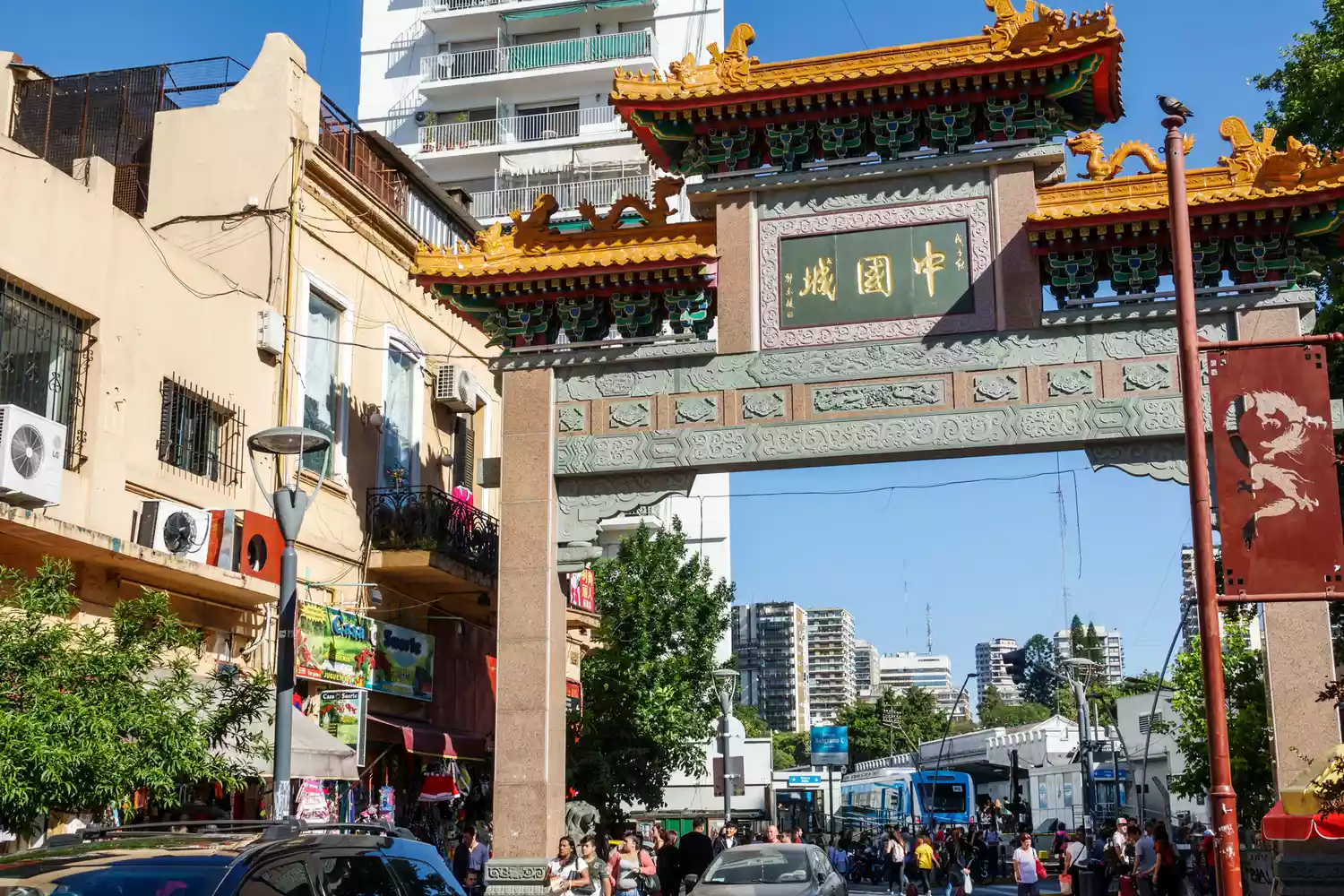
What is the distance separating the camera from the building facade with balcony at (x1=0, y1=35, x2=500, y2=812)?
16078 mm

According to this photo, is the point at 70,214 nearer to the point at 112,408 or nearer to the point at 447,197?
the point at 112,408

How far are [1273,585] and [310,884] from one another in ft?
23.5

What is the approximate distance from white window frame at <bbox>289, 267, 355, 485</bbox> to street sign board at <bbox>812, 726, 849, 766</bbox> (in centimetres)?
2848

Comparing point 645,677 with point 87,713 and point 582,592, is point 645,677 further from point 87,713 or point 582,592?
point 87,713

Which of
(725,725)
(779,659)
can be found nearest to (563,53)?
(725,725)

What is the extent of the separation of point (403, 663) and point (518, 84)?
27932 mm

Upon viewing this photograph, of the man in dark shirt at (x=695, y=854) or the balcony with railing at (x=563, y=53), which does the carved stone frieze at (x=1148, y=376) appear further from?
the balcony with railing at (x=563, y=53)

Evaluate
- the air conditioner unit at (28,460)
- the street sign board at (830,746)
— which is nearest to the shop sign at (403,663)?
the air conditioner unit at (28,460)

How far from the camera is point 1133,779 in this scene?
2034 inches

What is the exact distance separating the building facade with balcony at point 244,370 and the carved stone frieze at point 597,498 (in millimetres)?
2756

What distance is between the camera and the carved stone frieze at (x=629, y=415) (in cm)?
1838

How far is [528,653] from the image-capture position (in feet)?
58.6

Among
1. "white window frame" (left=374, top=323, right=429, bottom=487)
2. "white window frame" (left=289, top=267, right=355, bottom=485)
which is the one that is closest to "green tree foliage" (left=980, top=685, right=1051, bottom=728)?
"white window frame" (left=374, top=323, right=429, bottom=487)

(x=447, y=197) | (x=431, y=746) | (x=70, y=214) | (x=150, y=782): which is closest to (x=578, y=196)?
(x=447, y=197)
